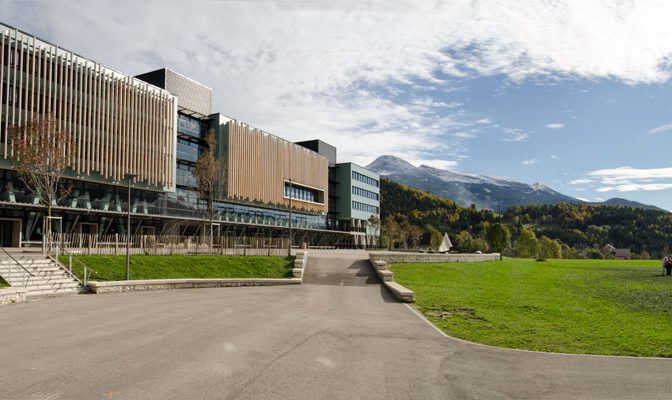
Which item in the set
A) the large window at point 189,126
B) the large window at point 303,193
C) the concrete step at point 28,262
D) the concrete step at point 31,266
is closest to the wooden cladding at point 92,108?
the large window at point 189,126

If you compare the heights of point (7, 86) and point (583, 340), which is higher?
point (7, 86)

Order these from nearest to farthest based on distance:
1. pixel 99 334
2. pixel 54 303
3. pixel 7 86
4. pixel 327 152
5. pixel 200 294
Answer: pixel 99 334, pixel 54 303, pixel 200 294, pixel 7 86, pixel 327 152

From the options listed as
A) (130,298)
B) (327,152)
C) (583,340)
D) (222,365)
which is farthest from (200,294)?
(327,152)

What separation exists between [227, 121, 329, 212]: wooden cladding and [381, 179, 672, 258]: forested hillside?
45.1m

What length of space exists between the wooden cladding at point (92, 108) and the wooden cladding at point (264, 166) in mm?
10097

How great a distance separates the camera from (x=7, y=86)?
39656mm

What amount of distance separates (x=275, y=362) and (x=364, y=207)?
316ft

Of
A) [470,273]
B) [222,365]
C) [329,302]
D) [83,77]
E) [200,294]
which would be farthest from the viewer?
[83,77]

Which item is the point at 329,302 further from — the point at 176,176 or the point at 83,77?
the point at 176,176

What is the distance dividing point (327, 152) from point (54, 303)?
81.0 m

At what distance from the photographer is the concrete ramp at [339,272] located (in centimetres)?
3037

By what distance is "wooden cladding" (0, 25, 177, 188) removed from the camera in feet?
132

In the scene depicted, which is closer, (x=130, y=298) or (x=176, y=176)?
(x=130, y=298)

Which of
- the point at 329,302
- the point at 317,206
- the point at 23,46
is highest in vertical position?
the point at 23,46
